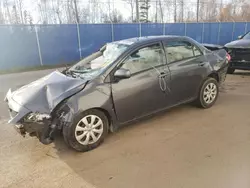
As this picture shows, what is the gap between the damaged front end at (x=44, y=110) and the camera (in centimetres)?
309

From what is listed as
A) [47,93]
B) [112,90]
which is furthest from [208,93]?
[47,93]

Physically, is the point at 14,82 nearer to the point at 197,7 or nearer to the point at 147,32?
the point at 147,32

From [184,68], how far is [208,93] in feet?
2.97

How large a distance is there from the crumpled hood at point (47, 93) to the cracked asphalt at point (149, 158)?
73cm

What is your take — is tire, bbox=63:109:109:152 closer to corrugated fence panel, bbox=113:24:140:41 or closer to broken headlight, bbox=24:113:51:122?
broken headlight, bbox=24:113:51:122

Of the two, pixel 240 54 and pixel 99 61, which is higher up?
pixel 99 61

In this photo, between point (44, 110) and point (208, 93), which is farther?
point (208, 93)

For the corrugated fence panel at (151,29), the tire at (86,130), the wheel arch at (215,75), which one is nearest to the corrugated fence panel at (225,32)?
Answer: the corrugated fence panel at (151,29)

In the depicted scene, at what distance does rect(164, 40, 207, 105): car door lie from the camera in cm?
423

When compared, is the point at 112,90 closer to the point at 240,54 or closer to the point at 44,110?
the point at 44,110

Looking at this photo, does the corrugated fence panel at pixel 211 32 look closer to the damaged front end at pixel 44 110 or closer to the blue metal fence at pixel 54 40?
the blue metal fence at pixel 54 40

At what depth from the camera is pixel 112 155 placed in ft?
10.7

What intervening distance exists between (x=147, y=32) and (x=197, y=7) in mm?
14576

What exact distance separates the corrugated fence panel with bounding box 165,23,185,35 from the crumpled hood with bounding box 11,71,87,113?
45.4ft
